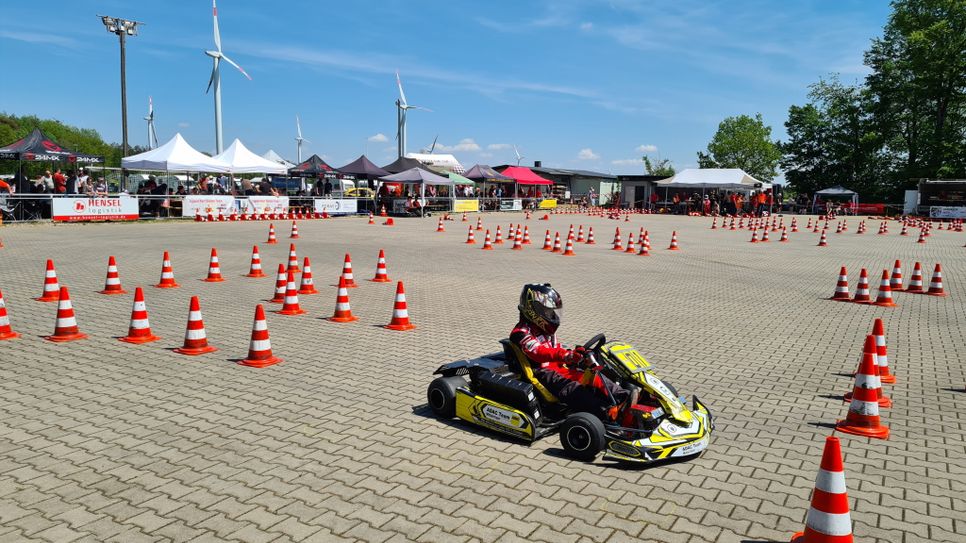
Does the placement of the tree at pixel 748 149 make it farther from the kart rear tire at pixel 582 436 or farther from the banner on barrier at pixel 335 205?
the kart rear tire at pixel 582 436

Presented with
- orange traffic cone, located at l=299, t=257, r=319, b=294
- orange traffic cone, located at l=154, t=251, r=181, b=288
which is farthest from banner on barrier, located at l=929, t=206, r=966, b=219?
orange traffic cone, located at l=154, t=251, r=181, b=288

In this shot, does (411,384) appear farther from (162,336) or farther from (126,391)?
(162,336)

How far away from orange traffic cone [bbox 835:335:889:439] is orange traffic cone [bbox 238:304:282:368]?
5576 millimetres

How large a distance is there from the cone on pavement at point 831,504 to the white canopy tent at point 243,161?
3343 centimetres

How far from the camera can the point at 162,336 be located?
8.17m

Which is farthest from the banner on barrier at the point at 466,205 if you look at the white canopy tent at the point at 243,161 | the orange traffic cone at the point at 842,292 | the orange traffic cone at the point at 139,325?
the orange traffic cone at the point at 139,325

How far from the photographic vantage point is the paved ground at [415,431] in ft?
12.5

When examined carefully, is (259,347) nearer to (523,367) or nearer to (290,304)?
(290,304)

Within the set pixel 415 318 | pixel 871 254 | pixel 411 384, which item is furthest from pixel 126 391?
pixel 871 254

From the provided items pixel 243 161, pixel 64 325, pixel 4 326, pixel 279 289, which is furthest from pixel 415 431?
pixel 243 161

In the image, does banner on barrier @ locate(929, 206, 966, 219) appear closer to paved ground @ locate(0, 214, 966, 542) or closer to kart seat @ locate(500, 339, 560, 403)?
paved ground @ locate(0, 214, 966, 542)

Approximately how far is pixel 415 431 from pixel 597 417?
58.0 inches

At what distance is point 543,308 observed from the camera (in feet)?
17.1

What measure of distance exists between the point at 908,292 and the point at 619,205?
152 ft
